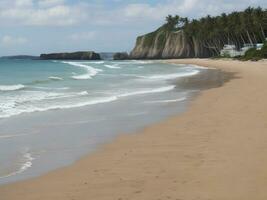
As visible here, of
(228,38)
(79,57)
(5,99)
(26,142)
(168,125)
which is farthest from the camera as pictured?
(79,57)

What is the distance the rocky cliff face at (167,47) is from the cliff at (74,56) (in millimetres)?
20299

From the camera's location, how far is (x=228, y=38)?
109 m

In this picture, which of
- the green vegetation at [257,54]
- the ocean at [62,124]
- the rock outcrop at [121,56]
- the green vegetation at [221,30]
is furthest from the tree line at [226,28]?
the ocean at [62,124]

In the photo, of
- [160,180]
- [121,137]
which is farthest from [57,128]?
[160,180]

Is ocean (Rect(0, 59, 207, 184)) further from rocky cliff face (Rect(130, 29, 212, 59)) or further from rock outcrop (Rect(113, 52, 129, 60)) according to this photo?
rock outcrop (Rect(113, 52, 129, 60))

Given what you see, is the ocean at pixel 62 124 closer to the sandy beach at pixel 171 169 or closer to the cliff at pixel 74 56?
the sandy beach at pixel 171 169

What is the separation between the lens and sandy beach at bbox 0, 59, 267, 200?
6473mm

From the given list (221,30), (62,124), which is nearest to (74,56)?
(221,30)

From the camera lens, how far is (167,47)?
143 m

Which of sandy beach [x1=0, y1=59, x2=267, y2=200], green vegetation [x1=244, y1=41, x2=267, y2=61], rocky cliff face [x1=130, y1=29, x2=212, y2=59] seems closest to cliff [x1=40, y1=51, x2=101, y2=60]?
rocky cliff face [x1=130, y1=29, x2=212, y2=59]

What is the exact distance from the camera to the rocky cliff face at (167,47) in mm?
133250

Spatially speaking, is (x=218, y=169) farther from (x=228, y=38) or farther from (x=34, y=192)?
(x=228, y=38)

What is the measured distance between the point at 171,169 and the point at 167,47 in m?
137

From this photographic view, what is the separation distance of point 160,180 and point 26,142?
4.84 m
